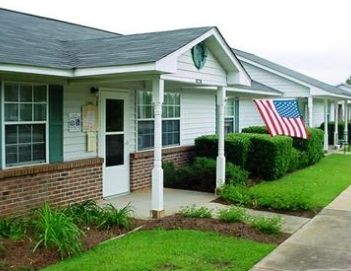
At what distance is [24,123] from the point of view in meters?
8.36

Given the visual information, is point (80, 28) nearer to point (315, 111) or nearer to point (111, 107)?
point (111, 107)

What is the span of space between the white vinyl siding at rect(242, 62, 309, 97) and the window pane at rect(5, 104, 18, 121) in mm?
15947

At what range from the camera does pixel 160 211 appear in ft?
28.0

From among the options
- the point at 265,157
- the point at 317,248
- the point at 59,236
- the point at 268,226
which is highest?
the point at 265,157

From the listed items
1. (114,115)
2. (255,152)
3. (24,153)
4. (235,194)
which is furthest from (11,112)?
(255,152)

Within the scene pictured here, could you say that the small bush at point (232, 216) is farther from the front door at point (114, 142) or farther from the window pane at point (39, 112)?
the window pane at point (39, 112)

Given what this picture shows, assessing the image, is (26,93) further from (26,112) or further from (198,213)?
(198,213)

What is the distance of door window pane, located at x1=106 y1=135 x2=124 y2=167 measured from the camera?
34.6 ft

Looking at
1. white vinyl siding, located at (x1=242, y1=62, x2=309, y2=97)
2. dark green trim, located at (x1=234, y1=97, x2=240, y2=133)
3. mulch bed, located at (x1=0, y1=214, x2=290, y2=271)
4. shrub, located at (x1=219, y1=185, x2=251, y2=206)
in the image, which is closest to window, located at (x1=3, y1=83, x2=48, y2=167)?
mulch bed, located at (x1=0, y1=214, x2=290, y2=271)

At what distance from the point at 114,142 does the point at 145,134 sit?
140 cm

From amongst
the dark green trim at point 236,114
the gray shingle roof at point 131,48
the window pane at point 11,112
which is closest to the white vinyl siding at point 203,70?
the gray shingle roof at point 131,48

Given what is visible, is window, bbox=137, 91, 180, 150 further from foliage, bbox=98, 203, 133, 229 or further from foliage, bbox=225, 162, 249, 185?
foliage, bbox=98, 203, 133, 229

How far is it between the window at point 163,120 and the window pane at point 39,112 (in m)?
3.25

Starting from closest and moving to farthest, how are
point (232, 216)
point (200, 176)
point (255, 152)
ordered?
point (232, 216) < point (200, 176) < point (255, 152)
